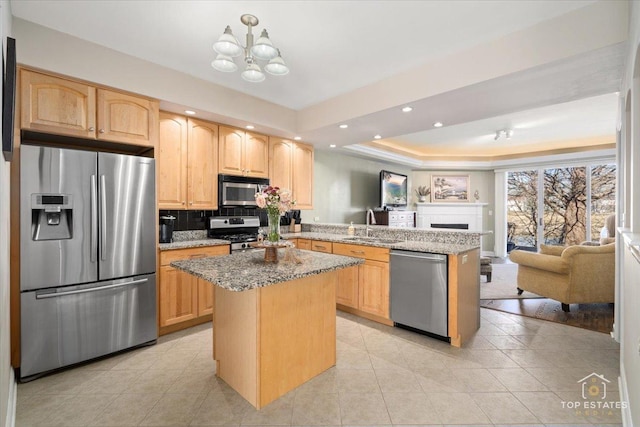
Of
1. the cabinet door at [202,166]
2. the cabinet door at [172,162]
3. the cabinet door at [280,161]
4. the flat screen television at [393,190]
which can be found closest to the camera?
the cabinet door at [172,162]

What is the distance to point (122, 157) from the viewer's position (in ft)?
8.83

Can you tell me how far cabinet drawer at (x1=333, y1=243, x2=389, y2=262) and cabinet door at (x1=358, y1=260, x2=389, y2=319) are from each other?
62 mm

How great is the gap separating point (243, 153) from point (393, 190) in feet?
13.8

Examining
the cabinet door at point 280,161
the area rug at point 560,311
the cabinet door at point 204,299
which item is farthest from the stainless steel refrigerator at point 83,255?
the area rug at point 560,311

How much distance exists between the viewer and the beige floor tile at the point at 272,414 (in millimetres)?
1830

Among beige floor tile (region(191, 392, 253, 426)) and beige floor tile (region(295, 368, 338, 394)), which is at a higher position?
beige floor tile (region(295, 368, 338, 394))

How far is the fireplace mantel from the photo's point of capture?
8234mm

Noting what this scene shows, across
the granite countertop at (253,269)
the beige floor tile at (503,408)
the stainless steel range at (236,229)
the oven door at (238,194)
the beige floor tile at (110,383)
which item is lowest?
the beige floor tile at (110,383)

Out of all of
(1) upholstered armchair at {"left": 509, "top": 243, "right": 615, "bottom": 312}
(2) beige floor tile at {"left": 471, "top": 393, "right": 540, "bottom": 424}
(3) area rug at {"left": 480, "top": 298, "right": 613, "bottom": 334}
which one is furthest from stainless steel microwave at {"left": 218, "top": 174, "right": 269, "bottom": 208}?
(1) upholstered armchair at {"left": 509, "top": 243, "right": 615, "bottom": 312}

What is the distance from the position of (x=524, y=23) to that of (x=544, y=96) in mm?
939

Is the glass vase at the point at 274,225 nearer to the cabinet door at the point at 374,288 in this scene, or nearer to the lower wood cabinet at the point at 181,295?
the lower wood cabinet at the point at 181,295

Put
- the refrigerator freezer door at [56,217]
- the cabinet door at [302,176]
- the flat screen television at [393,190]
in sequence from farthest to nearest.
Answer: the flat screen television at [393,190], the cabinet door at [302,176], the refrigerator freezer door at [56,217]

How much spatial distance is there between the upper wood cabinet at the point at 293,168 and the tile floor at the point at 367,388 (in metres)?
2.43

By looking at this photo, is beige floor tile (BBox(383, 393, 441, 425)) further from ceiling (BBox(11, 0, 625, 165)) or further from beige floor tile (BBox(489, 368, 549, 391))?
ceiling (BBox(11, 0, 625, 165))
